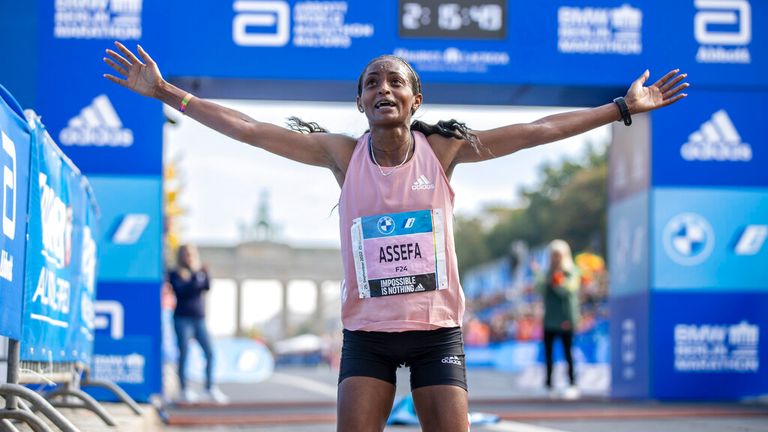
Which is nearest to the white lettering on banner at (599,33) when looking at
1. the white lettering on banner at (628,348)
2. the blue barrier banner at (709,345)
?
the blue barrier banner at (709,345)

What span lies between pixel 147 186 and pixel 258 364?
12273 mm

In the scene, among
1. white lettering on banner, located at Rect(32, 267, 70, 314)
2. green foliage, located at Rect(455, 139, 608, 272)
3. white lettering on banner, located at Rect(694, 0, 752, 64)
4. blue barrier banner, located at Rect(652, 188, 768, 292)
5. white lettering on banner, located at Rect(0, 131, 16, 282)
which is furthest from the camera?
green foliage, located at Rect(455, 139, 608, 272)

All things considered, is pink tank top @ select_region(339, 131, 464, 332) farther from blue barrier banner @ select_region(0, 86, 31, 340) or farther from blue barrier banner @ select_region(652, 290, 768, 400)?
blue barrier banner @ select_region(652, 290, 768, 400)

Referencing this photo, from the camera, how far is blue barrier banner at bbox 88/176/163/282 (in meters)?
11.6

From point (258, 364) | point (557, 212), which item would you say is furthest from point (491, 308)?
point (258, 364)

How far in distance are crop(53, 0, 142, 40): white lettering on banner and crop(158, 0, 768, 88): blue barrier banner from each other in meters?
0.26

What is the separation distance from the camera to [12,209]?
5172 millimetres

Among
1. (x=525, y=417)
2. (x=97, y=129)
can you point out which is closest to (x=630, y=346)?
(x=525, y=417)

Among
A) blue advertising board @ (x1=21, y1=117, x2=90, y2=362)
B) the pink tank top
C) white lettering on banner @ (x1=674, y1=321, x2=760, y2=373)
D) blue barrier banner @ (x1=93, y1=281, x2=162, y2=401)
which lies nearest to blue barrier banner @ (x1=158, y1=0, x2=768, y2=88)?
blue barrier banner @ (x1=93, y1=281, x2=162, y2=401)

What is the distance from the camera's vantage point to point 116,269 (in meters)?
11.6

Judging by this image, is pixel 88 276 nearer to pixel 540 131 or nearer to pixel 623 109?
pixel 540 131

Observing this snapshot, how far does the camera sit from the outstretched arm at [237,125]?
4547mm

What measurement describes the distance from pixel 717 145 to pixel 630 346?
257 centimetres

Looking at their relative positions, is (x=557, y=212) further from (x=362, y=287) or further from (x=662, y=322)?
(x=362, y=287)
